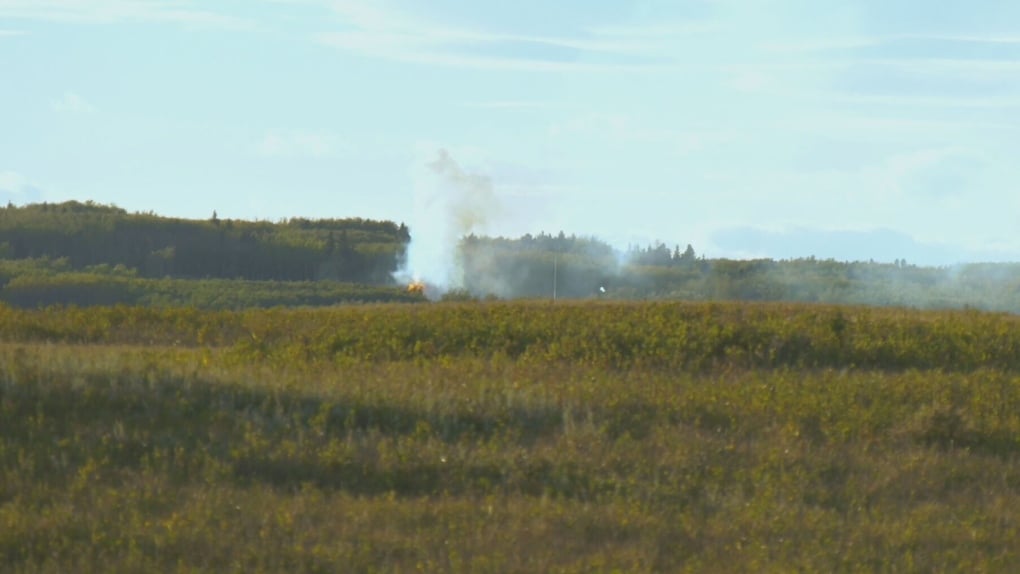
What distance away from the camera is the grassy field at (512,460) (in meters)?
8.01

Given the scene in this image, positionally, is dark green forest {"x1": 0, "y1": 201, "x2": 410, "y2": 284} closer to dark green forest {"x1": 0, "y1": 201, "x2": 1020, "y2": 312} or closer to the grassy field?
dark green forest {"x1": 0, "y1": 201, "x2": 1020, "y2": 312}

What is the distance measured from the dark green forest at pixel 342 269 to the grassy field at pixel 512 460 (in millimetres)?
27185

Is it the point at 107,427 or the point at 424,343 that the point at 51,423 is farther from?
the point at 424,343

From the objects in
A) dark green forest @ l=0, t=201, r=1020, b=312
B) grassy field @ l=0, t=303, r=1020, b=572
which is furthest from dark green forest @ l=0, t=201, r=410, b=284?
grassy field @ l=0, t=303, r=1020, b=572

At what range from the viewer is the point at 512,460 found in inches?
389

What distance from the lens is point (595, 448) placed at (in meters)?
10.4

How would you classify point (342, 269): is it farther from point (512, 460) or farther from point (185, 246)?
point (512, 460)

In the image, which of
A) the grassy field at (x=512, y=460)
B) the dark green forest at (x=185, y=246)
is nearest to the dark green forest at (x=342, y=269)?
the dark green forest at (x=185, y=246)

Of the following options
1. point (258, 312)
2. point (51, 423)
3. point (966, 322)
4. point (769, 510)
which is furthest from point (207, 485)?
point (966, 322)

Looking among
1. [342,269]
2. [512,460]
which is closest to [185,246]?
[342,269]

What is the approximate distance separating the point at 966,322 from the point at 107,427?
1297 cm

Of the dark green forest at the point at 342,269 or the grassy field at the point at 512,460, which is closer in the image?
the grassy field at the point at 512,460

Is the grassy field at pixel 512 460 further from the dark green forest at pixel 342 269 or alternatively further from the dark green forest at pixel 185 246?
the dark green forest at pixel 185 246

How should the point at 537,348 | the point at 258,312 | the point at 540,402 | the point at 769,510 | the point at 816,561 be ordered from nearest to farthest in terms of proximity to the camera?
1. the point at 816,561
2. the point at 769,510
3. the point at 540,402
4. the point at 537,348
5. the point at 258,312
